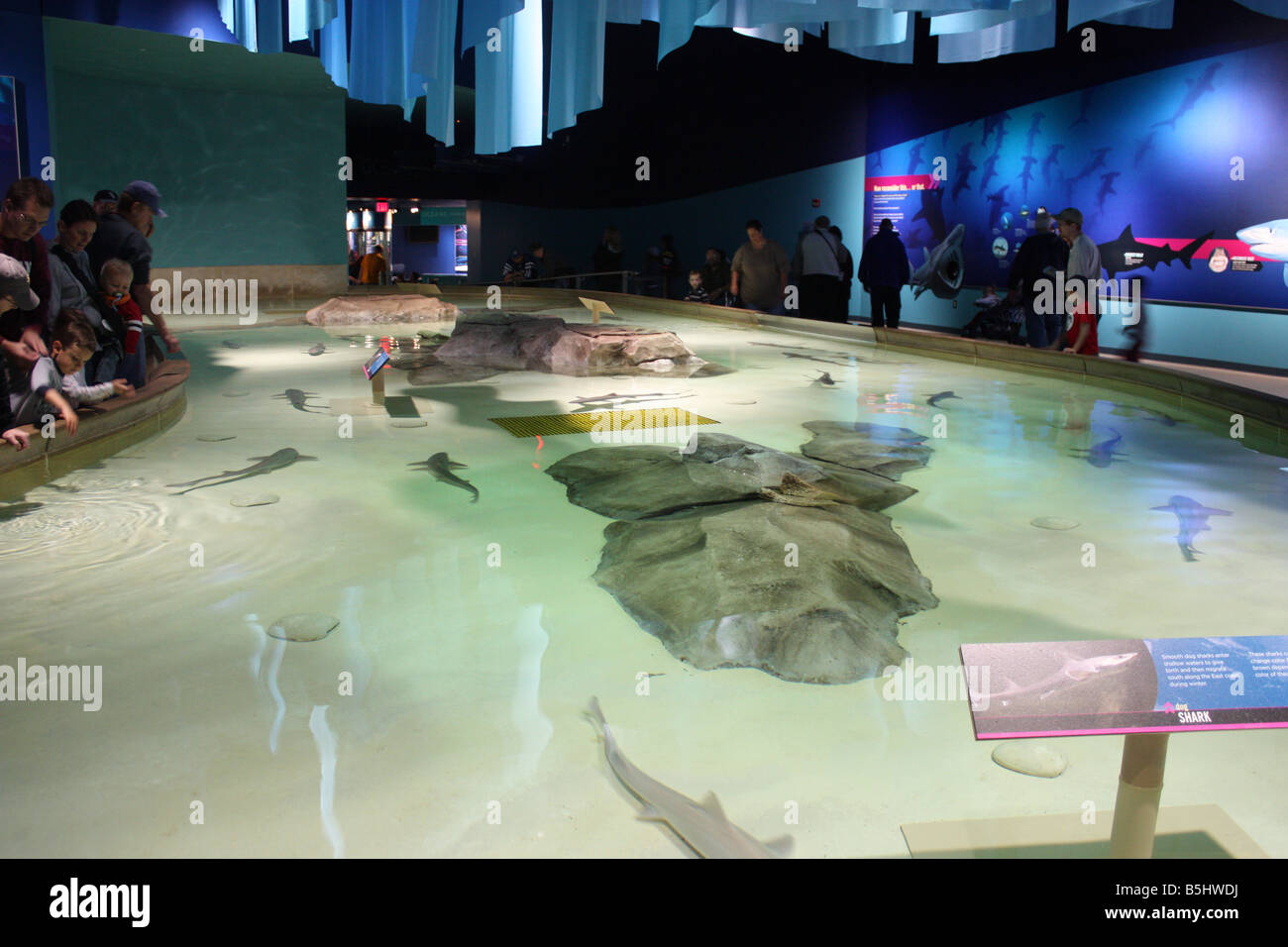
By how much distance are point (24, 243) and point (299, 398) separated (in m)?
2.37

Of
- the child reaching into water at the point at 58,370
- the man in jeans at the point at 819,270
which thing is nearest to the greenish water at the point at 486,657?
the child reaching into water at the point at 58,370

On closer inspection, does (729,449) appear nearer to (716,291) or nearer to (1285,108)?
(1285,108)

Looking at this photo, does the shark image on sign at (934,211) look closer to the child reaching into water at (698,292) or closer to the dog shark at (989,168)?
the dog shark at (989,168)

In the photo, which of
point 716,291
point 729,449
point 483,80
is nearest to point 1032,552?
point 729,449

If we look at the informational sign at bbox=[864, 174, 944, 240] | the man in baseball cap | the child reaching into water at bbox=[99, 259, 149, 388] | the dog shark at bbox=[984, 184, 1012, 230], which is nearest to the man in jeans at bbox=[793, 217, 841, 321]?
the informational sign at bbox=[864, 174, 944, 240]

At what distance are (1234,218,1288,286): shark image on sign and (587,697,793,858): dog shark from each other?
7.84m

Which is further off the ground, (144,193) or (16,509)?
(144,193)

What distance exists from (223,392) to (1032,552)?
17.7ft

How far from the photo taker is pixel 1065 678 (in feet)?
4.42

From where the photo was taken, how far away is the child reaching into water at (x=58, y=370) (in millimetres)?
4105

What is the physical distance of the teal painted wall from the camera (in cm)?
1245

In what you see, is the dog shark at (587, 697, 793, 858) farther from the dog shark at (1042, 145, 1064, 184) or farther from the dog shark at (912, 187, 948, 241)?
the dog shark at (912, 187, 948, 241)

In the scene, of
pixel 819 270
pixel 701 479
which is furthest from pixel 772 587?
pixel 819 270

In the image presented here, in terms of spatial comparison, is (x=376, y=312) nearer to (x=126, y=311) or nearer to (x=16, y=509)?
(x=126, y=311)
